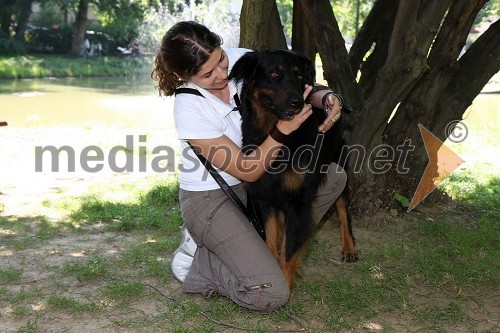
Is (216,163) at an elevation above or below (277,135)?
below

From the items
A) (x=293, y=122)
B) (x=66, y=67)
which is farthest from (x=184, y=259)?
(x=66, y=67)

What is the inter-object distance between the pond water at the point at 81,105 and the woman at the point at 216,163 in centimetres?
723

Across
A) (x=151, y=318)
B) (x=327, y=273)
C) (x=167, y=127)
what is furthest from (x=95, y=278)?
(x=167, y=127)

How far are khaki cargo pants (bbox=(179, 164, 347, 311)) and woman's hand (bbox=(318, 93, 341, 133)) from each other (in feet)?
2.41

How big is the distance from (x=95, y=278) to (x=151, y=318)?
73 cm

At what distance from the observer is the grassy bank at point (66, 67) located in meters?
25.5

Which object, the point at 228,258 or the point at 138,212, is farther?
the point at 138,212

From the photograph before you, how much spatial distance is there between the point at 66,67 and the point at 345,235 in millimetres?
26836

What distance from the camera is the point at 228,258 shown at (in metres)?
3.21

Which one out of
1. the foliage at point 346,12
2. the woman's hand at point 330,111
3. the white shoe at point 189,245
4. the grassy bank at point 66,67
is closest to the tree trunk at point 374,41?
the woman's hand at point 330,111

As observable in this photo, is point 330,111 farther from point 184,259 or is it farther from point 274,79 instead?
point 184,259

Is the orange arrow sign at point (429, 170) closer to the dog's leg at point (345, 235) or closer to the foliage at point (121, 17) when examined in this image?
the dog's leg at point (345, 235)

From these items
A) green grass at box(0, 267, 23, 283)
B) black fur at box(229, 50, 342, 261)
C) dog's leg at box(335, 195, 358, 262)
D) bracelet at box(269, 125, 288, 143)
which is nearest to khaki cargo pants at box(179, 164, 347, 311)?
black fur at box(229, 50, 342, 261)

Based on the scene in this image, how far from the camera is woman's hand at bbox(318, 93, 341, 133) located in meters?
3.24
